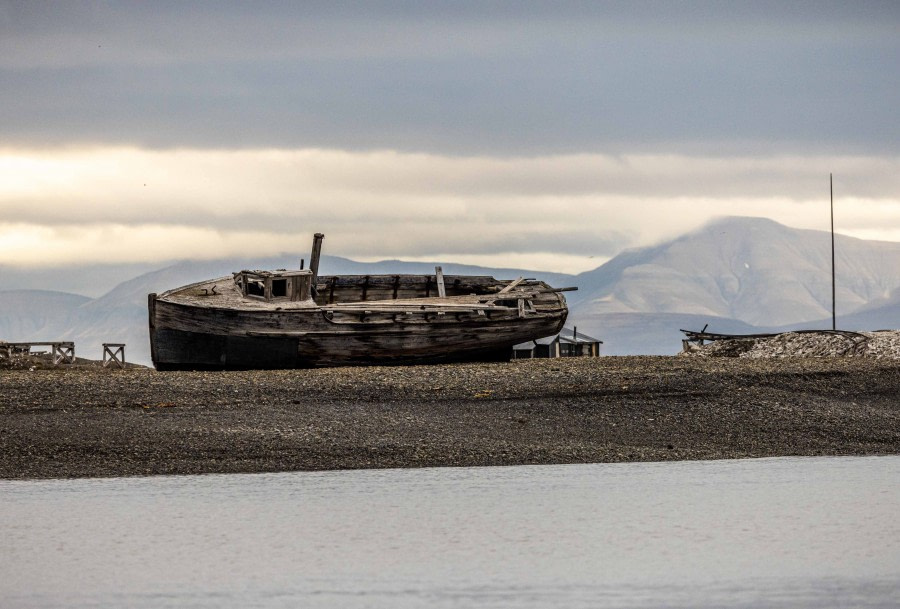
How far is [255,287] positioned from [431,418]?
14.7 meters

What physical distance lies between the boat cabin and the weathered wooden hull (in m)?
1.95

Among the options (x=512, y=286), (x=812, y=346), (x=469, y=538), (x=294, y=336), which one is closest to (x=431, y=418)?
(x=469, y=538)

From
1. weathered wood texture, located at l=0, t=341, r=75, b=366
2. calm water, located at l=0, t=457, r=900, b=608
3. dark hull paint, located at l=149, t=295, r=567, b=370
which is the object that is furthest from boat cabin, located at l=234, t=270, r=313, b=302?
calm water, located at l=0, t=457, r=900, b=608

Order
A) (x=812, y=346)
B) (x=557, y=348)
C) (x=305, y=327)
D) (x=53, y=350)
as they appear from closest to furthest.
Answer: (x=305, y=327) → (x=812, y=346) → (x=53, y=350) → (x=557, y=348)

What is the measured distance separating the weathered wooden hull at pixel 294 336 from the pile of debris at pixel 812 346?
11.3m

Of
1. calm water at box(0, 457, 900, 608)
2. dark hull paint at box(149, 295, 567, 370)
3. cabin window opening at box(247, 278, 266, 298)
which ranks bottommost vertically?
calm water at box(0, 457, 900, 608)

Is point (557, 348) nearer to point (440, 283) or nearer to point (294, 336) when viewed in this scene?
point (440, 283)

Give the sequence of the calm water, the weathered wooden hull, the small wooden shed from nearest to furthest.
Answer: the calm water
the weathered wooden hull
the small wooden shed

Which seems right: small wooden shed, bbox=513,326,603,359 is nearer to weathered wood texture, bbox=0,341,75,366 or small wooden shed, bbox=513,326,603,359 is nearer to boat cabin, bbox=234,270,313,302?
weathered wood texture, bbox=0,341,75,366

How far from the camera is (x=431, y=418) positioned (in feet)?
85.1

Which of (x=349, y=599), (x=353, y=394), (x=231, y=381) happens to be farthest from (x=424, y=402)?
(x=349, y=599)

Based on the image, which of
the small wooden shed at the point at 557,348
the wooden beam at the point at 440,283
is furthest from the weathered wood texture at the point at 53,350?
the small wooden shed at the point at 557,348

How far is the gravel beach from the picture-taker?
22.4 m

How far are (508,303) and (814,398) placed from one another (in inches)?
600
